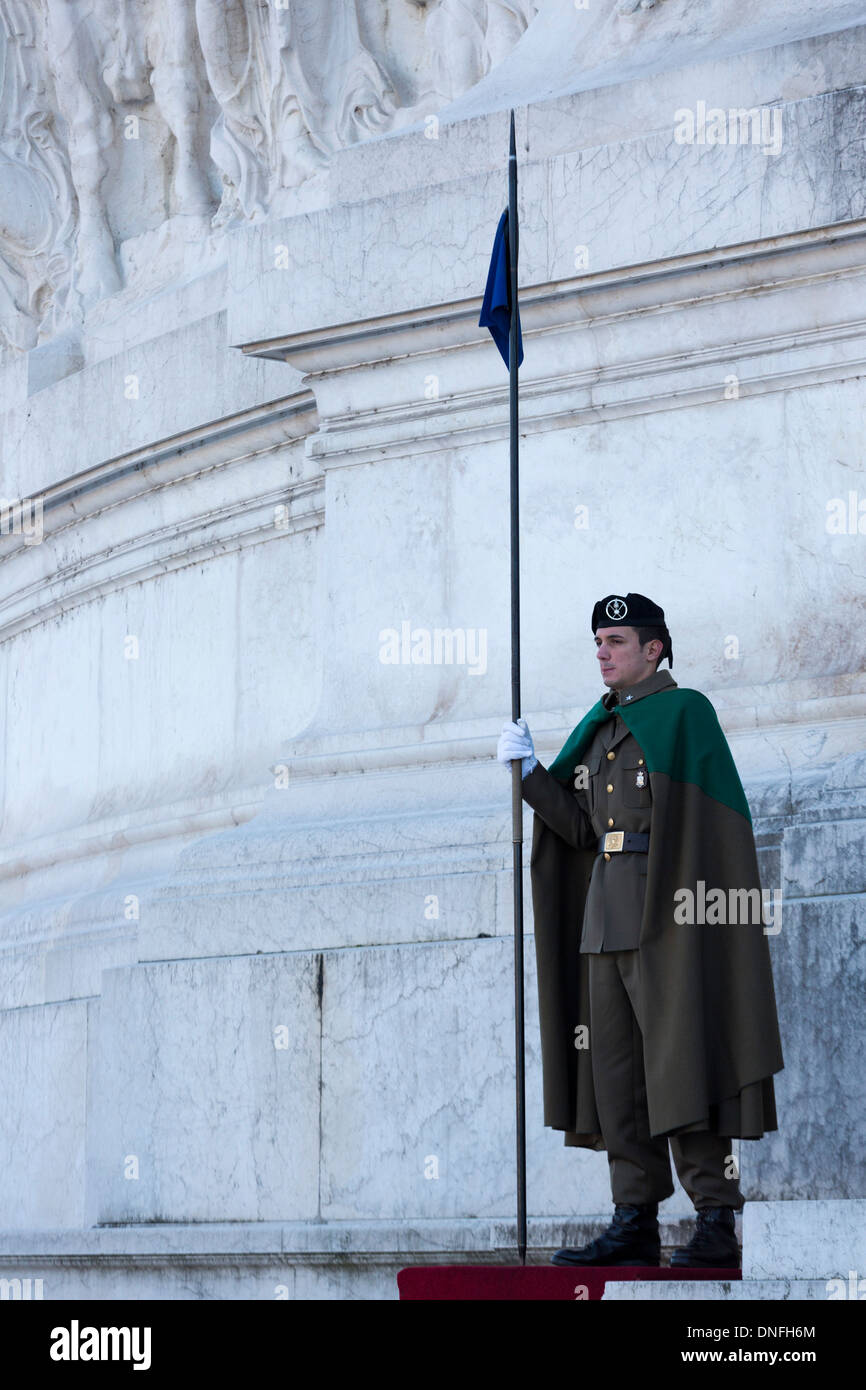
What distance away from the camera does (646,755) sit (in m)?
7.73

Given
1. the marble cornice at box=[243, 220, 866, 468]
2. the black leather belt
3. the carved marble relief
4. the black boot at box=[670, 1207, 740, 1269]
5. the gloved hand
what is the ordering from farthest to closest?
the carved marble relief < the marble cornice at box=[243, 220, 866, 468] < the gloved hand < the black leather belt < the black boot at box=[670, 1207, 740, 1269]

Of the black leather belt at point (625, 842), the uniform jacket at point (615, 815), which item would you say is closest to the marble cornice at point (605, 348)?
the uniform jacket at point (615, 815)

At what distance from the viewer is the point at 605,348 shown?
10.2 metres

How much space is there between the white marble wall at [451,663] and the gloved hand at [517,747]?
3.01 ft

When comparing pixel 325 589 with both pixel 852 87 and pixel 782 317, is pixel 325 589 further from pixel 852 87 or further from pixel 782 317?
pixel 852 87

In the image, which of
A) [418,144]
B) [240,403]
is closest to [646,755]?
[418,144]

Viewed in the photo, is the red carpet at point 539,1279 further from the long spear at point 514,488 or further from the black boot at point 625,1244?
the long spear at point 514,488

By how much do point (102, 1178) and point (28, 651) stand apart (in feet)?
16.0

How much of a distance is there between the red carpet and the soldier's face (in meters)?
1.92

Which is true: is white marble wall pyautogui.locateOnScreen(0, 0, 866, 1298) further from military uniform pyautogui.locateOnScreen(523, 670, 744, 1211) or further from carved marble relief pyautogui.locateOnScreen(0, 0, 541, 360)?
carved marble relief pyautogui.locateOnScreen(0, 0, 541, 360)

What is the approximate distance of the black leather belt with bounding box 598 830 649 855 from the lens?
25.4 feet

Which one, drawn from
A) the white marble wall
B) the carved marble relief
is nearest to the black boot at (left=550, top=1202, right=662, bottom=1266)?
the white marble wall

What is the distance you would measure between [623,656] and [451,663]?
2.43 metres

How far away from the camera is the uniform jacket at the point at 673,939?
7332mm
